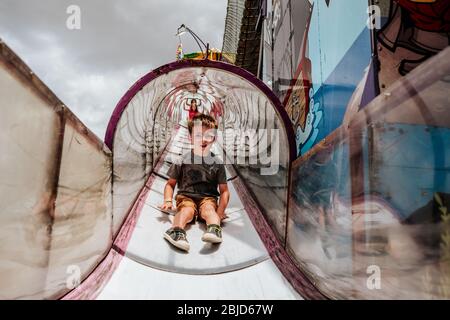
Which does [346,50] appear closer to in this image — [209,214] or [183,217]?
[209,214]

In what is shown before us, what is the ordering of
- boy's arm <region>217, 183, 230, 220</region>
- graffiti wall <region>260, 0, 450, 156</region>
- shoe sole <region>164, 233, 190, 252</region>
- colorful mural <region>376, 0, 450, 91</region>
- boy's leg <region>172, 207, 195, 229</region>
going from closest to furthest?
colorful mural <region>376, 0, 450, 91</region> < graffiti wall <region>260, 0, 450, 156</region> < shoe sole <region>164, 233, 190, 252</region> < boy's leg <region>172, 207, 195, 229</region> < boy's arm <region>217, 183, 230, 220</region>

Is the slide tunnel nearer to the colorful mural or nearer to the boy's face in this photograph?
the boy's face

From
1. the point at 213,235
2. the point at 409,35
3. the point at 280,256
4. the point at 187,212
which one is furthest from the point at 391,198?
the point at 187,212

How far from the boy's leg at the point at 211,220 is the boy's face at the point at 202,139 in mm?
917

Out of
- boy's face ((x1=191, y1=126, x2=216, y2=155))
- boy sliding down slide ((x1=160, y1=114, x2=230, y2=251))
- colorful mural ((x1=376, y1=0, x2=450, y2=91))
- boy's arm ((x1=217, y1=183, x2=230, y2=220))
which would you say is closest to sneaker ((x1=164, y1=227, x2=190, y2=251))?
boy sliding down slide ((x1=160, y1=114, x2=230, y2=251))

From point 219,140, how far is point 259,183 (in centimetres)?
491

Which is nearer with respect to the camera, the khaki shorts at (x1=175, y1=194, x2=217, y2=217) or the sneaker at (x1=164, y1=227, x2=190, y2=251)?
the sneaker at (x1=164, y1=227, x2=190, y2=251)

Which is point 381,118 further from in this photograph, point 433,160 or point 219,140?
point 219,140

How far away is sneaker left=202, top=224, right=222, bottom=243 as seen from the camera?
10.4ft

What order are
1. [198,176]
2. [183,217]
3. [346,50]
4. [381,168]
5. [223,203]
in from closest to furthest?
1. [381,168]
2. [183,217]
3. [223,203]
4. [346,50]
5. [198,176]

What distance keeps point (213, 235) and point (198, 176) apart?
1256mm

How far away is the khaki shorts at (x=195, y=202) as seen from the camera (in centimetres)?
385

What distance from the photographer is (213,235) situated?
3.17 meters

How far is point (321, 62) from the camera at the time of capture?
17.2 feet
